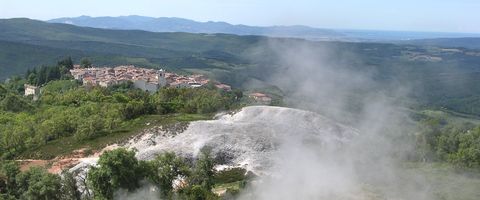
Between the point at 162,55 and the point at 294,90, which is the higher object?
the point at 294,90

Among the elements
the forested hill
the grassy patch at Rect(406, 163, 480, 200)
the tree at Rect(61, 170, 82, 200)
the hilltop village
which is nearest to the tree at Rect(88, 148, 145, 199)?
the tree at Rect(61, 170, 82, 200)

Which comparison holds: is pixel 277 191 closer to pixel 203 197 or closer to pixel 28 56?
pixel 203 197

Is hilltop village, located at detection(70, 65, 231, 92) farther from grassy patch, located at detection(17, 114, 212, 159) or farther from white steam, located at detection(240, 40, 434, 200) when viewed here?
white steam, located at detection(240, 40, 434, 200)

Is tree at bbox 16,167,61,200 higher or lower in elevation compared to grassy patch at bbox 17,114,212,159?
higher

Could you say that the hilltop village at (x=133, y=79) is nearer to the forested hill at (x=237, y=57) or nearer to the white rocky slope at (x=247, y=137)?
the forested hill at (x=237, y=57)

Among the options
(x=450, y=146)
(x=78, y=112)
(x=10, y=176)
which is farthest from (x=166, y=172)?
(x=450, y=146)

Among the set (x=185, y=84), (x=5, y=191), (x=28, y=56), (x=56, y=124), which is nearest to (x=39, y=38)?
(x=28, y=56)
